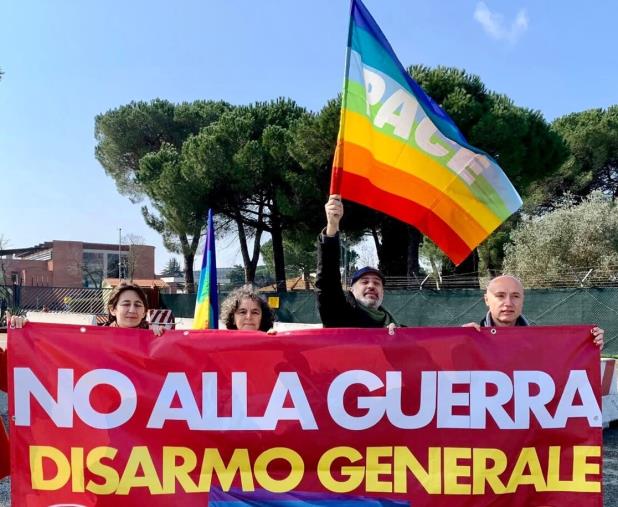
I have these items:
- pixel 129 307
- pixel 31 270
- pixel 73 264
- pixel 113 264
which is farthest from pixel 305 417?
pixel 113 264

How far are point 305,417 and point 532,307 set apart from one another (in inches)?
493

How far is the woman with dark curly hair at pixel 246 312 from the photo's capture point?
12.1 ft

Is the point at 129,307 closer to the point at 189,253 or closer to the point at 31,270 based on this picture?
the point at 189,253

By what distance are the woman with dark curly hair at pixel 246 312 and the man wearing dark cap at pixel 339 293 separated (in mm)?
396

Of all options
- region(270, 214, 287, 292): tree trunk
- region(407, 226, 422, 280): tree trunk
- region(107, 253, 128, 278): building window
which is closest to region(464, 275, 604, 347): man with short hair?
region(407, 226, 422, 280): tree trunk

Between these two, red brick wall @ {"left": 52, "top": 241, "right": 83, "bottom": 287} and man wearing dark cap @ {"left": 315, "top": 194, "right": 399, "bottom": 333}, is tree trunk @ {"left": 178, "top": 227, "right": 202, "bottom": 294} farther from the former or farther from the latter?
red brick wall @ {"left": 52, "top": 241, "right": 83, "bottom": 287}

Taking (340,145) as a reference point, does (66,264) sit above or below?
above

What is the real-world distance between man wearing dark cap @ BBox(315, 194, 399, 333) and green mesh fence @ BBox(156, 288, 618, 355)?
11.2 m

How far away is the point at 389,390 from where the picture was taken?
10.3 ft

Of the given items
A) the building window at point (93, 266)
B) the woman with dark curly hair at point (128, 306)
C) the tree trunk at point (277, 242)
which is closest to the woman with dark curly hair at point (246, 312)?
the woman with dark curly hair at point (128, 306)

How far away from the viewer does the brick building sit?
6831 cm

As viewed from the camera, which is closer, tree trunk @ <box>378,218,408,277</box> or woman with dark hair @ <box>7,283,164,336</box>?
woman with dark hair @ <box>7,283,164,336</box>

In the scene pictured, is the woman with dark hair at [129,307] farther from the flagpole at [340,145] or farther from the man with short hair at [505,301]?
the man with short hair at [505,301]

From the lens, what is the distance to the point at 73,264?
70.3 m
